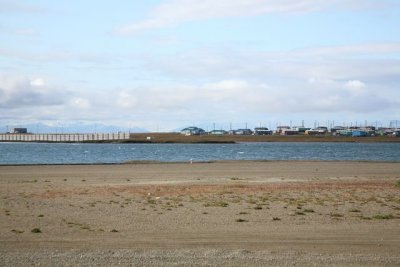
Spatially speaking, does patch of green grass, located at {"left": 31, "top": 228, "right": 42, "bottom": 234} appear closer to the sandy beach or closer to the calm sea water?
the sandy beach

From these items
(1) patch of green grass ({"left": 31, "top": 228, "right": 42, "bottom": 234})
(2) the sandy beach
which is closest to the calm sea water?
(2) the sandy beach

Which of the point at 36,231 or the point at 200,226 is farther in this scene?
the point at 200,226

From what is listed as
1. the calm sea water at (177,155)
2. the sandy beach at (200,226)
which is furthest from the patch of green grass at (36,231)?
the calm sea water at (177,155)

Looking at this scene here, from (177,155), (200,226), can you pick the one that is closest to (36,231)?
(200,226)

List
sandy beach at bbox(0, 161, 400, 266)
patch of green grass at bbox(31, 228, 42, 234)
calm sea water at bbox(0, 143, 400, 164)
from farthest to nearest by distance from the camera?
calm sea water at bbox(0, 143, 400, 164), patch of green grass at bbox(31, 228, 42, 234), sandy beach at bbox(0, 161, 400, 266)

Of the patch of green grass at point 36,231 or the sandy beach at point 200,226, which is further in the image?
the patch of green grass at point 36,231

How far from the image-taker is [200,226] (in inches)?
719

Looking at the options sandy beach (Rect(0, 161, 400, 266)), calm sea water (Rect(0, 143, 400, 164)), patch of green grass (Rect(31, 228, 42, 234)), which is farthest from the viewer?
calm sea water (Rect(0, 143, 400, 164))

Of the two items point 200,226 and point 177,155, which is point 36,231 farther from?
point 177,155

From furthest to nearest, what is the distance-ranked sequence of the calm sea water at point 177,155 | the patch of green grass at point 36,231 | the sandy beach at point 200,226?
the calm sea water at point 177,155 → the patch of green grass at point 36,231 → the sandy beach at point 200,226

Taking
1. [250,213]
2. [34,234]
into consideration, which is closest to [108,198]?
[250,213]

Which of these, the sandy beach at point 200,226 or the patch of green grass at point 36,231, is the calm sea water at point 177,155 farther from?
the patch of green grass at point 36,231

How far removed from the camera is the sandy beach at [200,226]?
13234mm

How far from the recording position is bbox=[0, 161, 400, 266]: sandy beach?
13.2 m
